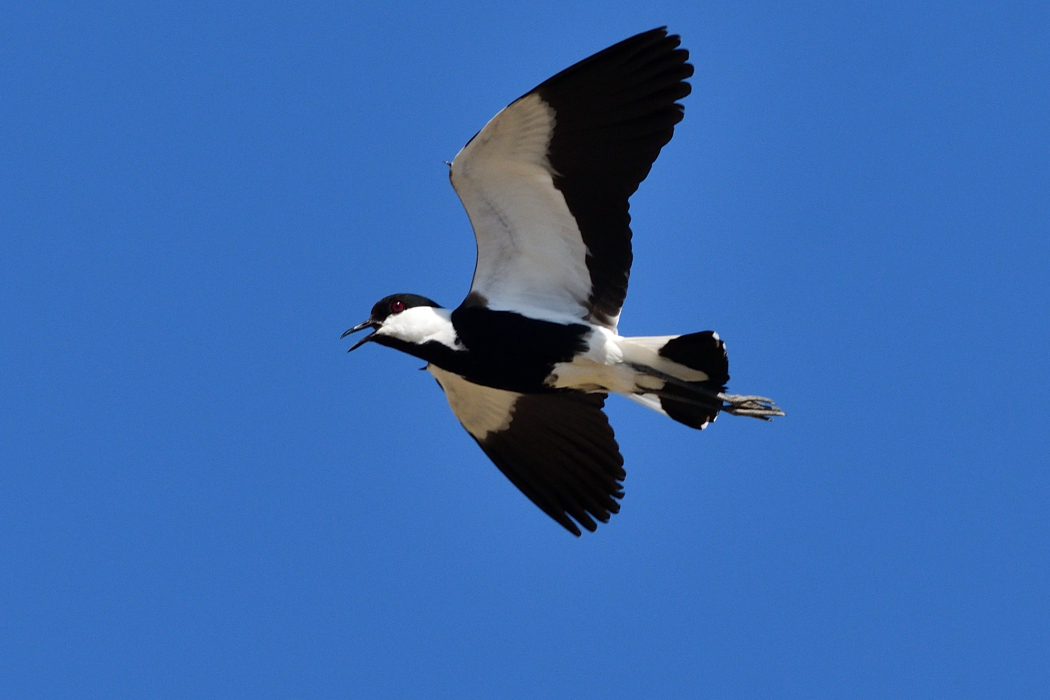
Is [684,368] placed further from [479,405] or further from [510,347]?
[479,405]

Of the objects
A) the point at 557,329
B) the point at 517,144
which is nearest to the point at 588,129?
the point at 517,144

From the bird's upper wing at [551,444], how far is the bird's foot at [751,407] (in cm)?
106

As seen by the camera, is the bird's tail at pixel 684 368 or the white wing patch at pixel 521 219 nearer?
the white wing patch at pixel 521 219

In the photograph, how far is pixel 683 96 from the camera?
10.9 metres

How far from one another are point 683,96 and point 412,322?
2.52m

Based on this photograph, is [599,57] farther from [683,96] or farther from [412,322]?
[412,322]

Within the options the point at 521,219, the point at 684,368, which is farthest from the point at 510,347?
the point at 684,368

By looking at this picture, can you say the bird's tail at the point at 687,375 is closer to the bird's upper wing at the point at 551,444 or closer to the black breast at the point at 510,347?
the black breast at the point at 510,347

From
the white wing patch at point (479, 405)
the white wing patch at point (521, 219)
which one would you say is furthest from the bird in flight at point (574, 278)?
the white wing patch at point (479, 405)

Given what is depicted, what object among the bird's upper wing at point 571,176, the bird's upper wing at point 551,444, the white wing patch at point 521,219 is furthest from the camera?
the bird's upper wing at point 551,444

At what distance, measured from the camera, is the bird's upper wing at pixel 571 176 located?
429 inches

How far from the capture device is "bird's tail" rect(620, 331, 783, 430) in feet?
37.0

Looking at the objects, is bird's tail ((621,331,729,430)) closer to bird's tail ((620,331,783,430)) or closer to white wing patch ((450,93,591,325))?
bird's tail ((620,331,783,430))

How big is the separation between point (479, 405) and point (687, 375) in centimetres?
197
